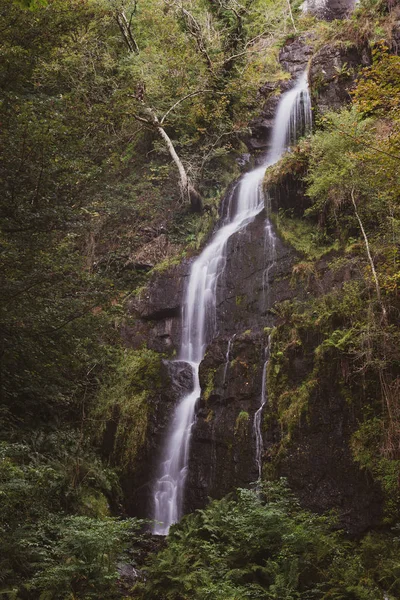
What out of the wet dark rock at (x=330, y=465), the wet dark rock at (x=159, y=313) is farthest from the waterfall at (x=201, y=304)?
the wet dark rock at (x=330, y=465)

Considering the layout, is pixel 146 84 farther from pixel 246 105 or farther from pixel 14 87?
pixel 14 87

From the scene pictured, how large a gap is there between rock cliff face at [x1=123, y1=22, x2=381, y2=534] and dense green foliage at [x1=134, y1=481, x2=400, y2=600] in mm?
786

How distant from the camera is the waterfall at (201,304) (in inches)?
397

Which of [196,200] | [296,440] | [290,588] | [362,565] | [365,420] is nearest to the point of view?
[290,588]

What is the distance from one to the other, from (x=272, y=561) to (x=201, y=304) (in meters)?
7.74

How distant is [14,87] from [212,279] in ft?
22.6

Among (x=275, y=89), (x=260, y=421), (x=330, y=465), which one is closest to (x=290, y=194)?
(x=260, y=421)

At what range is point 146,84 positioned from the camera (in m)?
17.4

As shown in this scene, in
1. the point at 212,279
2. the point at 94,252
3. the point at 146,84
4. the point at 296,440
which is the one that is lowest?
the point at 296,440

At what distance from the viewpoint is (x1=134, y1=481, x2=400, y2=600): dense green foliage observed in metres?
5.86

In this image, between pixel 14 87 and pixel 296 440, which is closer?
pixel 296 440

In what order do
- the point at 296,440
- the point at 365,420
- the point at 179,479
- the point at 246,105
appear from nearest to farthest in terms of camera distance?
the point at 365,420
the point at 296,440
the point at 179,479
the point at 246,105

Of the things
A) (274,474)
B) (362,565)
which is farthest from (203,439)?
(362,565)

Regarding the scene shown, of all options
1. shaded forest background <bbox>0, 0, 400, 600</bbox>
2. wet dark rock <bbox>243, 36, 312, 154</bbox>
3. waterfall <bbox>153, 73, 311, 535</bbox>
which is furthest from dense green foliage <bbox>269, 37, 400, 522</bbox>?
wet dark rock <bbox>243, 36, 312, 154</bbox>
